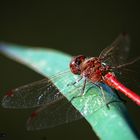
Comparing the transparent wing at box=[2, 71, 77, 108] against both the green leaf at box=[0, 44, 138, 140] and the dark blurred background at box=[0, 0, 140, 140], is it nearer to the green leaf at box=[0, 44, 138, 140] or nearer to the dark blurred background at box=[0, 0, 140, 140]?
the green leaf at box=[0, 44, 138, 140]

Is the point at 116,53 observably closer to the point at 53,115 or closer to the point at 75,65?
the point at 75,65

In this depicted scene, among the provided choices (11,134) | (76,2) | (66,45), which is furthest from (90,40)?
(11,134)

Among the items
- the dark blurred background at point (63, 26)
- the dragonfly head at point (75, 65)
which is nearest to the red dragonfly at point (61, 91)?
the dragonfly head at point (75, 65)

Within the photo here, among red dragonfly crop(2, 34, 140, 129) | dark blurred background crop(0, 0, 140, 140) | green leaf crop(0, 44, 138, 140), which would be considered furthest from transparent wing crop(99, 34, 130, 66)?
dark blurred background crop(0, 0, 140, 140)

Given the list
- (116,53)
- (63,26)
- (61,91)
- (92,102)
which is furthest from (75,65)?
(63,26)

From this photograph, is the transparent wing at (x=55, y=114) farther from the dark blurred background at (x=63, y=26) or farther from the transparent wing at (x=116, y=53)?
the dark blurred background at (x=63, y=26)
